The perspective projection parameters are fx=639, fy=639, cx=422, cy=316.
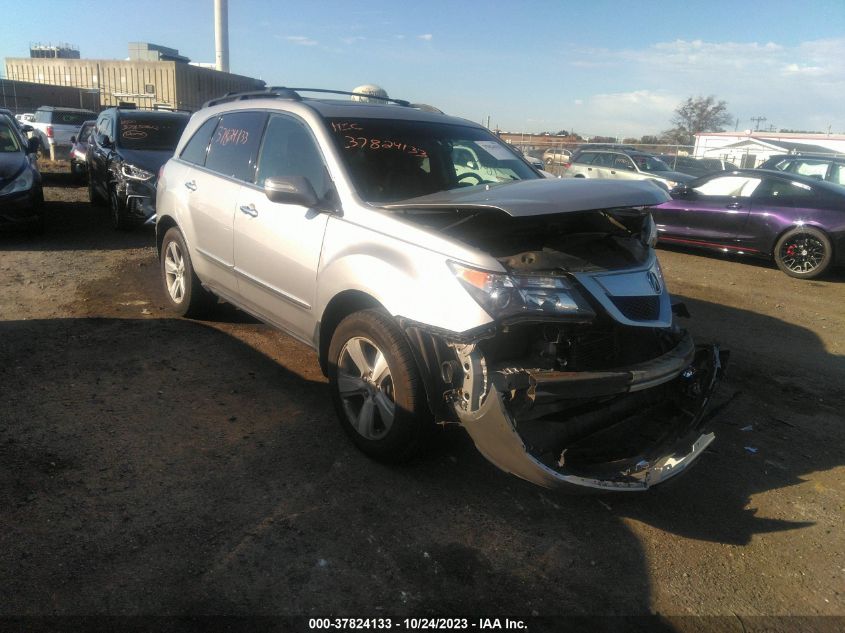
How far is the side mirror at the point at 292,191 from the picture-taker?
361 centimetres

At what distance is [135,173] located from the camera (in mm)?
9383

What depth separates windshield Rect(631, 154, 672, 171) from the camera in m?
14.9

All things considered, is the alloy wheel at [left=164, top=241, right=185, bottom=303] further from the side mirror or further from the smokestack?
the smokestack

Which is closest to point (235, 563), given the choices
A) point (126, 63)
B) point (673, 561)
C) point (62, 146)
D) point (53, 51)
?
point (673, 561)

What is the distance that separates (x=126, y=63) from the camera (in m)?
48.5

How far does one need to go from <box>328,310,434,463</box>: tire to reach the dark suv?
7105mm

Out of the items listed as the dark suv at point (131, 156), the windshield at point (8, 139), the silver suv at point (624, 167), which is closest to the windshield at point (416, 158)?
the dark suv at point (131, 156)

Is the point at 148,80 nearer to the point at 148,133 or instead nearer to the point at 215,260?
the point at 148,133

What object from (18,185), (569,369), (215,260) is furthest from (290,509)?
(18,185)

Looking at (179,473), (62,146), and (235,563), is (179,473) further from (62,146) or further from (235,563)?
(62,146)

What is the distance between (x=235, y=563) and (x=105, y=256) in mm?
6937

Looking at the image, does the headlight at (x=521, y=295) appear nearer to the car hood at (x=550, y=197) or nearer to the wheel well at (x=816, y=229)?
the car hood at (x=550, y=197)

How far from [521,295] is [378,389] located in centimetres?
95

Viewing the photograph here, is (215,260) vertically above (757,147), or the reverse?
(757,147)
